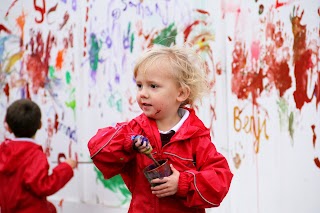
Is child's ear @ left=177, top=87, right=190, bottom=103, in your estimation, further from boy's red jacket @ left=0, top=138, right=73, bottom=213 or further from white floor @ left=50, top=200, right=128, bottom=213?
white floor @ left=50, top=200, right=128, bottom=213

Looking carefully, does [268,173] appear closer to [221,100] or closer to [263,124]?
[263,124]

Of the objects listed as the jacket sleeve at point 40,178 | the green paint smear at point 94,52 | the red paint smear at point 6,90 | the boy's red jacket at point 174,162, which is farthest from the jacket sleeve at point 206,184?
the red paint smear at point 6,90

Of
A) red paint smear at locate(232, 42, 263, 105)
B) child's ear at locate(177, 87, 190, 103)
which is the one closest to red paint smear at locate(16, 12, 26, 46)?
red paint smear at locate(232, 42, 263, 105)

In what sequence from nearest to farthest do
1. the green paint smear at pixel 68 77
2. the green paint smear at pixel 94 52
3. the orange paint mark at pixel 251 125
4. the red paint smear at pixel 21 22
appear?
1. the orange paint mark at pixel 251 125
2. the green paint smear at pixel 94 52
3. the green paint smear at pixel 68 77
4. the red paint smear at pixel 21 22

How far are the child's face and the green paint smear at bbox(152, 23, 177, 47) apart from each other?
1539 millimetres

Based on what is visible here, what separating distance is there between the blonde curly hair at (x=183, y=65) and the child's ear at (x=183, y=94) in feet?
0.05

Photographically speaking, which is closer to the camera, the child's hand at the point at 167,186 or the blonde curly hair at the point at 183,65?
the child's hand at the point at 167,186

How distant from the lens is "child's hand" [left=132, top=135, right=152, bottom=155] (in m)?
2.71

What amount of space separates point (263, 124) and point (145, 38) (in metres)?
1.20

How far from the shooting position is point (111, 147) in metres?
2.81

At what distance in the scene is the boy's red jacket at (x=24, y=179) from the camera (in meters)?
4.21

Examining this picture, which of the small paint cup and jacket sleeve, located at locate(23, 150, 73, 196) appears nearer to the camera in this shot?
the small paint cup

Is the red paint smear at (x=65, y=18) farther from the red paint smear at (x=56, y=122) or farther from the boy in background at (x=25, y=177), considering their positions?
the boy in background at (x=25, y=177)

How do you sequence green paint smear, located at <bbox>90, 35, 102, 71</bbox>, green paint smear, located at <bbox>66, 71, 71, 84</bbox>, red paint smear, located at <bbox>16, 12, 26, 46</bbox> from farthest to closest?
red paint smear, located at <bbox>16, 12, 26, 46</bbox> < green paint smear, located at <bbox>66, 71, 71, 84</bbox> < green paint smear, located at <bbox>90, 35, 102, 71</bbox>
